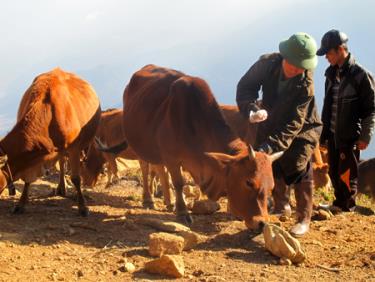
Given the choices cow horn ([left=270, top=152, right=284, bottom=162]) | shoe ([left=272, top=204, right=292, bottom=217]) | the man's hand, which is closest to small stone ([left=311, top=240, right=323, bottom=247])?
cow horn ([left=270, top=152, right=284, bottom=162])

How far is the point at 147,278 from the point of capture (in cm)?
517

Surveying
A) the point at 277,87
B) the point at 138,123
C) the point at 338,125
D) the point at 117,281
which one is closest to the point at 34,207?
the point at 138,123

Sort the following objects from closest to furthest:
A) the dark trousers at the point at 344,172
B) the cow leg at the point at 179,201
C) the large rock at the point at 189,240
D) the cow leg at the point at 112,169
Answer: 1. the large rock at the point at 189,240
2. the cow leg at the point at 179,201
3. the dark trousers at the point at 344,172
4. the cow leg at the point at 112,169

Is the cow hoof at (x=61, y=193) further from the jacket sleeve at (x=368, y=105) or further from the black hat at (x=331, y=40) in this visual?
the jacket sleeve at (x=368, y=105)

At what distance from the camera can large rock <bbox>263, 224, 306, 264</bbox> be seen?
560cm

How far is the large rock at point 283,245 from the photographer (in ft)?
18.4

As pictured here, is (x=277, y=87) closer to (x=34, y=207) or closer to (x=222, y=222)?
(x=222, y=222)

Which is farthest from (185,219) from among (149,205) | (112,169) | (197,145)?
(112,169)

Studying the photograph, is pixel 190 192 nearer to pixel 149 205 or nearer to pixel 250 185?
pixel 149 205

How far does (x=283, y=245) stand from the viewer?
5625 millimetres

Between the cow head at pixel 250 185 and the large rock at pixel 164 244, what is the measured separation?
906mm

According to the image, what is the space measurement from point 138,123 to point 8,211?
252 cm

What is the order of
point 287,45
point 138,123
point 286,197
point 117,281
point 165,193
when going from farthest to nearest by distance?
point 165,193
point 138,123
point 286,197
point 287,45
point 117,281

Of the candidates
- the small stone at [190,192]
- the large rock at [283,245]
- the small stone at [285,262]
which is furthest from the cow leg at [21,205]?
the small stone at [285,262]
